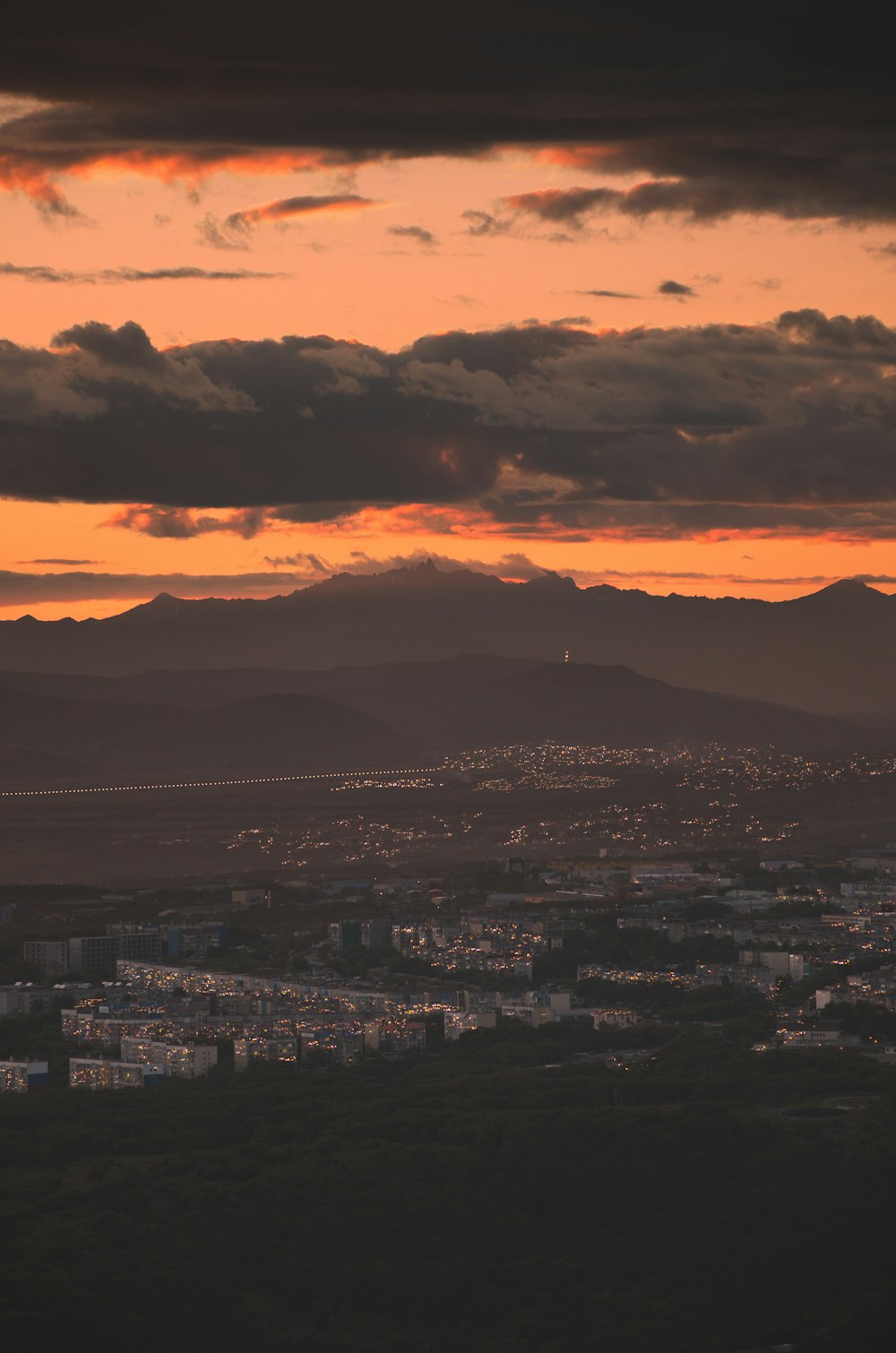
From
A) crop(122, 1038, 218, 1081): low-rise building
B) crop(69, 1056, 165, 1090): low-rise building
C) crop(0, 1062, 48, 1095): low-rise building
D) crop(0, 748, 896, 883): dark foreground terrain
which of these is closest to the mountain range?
crop(0, 748, 896, 883): dark foreground terrain

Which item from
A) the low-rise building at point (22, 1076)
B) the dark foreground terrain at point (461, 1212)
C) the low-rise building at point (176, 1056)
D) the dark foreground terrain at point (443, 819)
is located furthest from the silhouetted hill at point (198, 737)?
the dark foreground terrain at point (461, 1212)

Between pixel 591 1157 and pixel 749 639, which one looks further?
pixel 749 639

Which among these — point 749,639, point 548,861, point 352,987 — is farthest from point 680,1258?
point 749,639

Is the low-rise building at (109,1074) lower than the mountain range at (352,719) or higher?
lower

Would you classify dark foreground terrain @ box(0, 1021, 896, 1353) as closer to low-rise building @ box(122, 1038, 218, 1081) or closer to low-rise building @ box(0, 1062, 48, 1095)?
low-rise building @ box(0, 1062, 48, 1095)

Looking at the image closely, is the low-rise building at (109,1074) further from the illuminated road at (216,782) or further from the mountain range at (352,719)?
the mountain range at (352,719)

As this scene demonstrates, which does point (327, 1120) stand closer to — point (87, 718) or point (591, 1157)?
point (591, 1157)
